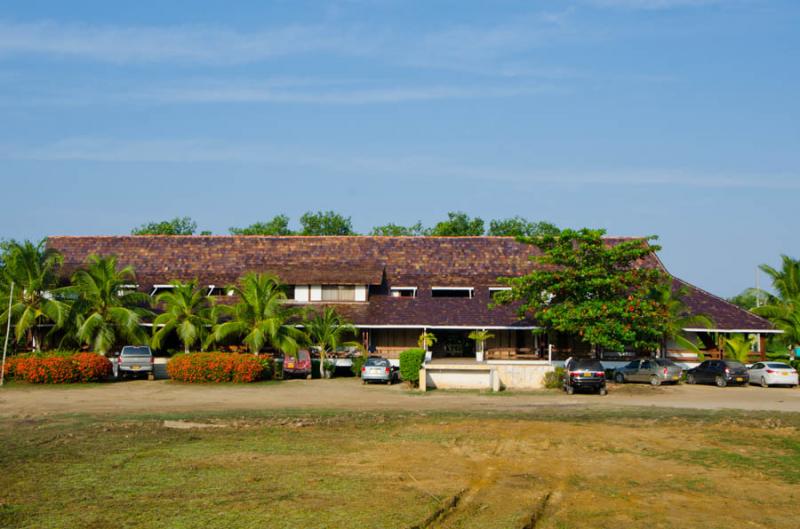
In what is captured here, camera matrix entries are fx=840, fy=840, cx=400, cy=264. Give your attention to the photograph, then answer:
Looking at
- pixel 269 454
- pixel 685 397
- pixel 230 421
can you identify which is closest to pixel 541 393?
pixel 685 397

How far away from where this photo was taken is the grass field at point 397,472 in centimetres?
1252

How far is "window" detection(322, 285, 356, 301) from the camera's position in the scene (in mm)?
45250

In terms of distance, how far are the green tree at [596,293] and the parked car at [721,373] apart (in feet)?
7.87

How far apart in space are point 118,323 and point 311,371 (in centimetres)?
934

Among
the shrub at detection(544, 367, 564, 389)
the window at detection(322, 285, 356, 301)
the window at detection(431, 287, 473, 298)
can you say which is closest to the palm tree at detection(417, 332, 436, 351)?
the window at detection(431, 287, 473, 298)

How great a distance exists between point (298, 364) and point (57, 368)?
34.7 feet

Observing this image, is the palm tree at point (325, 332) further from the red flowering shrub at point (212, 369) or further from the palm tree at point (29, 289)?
the palm tree at point (29, 289)

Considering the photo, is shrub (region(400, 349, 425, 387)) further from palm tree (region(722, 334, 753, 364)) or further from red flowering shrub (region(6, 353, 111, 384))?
palm tree (region(722, 334, 753, 364))

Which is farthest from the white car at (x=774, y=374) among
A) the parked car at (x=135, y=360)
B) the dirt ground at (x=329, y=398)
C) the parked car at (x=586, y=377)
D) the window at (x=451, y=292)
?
the parked car at (x=135, y=360)

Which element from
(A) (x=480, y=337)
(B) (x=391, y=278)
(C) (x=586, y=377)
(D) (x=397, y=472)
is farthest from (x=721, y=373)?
(D) (x=397, y=472)

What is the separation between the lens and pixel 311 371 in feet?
132

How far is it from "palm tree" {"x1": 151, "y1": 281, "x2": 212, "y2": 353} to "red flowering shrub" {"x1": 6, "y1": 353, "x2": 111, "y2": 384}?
3.08m

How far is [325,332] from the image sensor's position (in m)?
40.0

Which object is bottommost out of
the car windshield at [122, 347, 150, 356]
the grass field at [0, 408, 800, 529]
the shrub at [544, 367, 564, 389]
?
the grass field at [0, 408, 800, 529]
